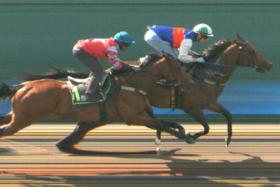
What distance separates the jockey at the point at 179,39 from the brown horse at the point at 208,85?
209mm

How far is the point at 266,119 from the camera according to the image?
41.0 feet

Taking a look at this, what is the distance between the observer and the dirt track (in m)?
7.80

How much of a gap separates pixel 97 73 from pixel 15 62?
6.24 meters

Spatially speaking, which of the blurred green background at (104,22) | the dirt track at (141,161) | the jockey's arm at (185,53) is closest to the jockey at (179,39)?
the jockey's arm at (185,53)

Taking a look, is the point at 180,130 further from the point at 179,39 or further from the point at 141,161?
the point at 179,39

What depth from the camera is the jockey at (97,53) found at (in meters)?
8.70

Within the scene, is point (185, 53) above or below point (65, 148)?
above

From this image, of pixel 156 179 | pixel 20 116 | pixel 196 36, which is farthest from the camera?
pixel 196 36

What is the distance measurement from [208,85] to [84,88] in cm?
222

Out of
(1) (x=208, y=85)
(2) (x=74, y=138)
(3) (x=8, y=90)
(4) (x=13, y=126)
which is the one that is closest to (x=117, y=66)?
(2) (x=74, y=138)

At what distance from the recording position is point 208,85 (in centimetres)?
1023

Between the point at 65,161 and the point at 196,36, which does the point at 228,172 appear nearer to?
the point at 65,161

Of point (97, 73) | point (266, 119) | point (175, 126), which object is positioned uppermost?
point (97, 73)

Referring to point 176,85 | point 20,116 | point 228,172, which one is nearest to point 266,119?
point 176,85
